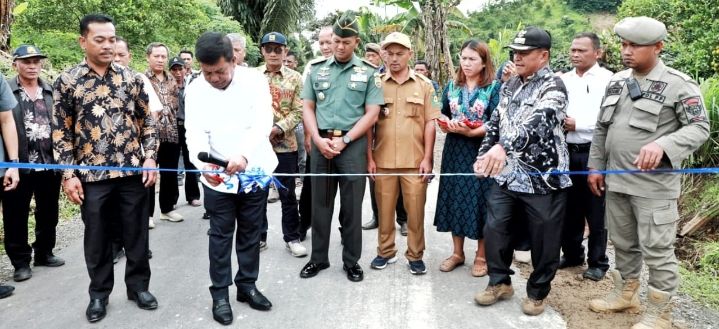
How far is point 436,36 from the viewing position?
16.5 meters

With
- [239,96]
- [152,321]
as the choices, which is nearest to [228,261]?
[152,321]

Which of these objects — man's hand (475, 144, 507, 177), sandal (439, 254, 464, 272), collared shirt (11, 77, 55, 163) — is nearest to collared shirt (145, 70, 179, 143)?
collared shirt (11, 77, 55, 163)

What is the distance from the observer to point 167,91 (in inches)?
234

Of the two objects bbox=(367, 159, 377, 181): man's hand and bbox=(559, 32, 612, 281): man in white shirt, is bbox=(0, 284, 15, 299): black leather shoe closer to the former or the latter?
bbox=(367, 159, 377, 181): man's hand

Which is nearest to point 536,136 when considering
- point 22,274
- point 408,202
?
point 408,202

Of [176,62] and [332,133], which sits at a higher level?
[176,62]

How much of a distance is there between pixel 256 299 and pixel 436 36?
1428 cm

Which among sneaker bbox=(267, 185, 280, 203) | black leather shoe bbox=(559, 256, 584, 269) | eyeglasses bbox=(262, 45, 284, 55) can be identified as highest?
eyeglasses bbox=(262, 45, 284, 55)

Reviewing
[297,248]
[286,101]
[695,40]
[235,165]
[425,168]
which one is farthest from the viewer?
[695,40]

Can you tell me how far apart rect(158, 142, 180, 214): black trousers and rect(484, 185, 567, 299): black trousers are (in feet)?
12.6

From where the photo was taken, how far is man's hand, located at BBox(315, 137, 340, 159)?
400 cm

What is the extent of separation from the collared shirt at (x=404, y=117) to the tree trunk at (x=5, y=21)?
18.6 feet

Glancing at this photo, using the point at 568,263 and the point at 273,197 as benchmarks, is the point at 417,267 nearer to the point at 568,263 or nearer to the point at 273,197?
the point at 568,263

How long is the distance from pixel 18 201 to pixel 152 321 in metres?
1.81
